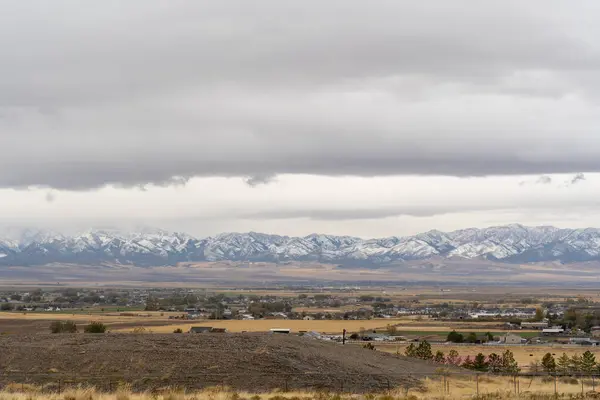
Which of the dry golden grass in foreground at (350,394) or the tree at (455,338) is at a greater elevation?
the dry golden grass in foreground at (350,394)

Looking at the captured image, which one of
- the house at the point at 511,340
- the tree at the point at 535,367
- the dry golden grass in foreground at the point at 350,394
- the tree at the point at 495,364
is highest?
the dry golden grass in foreground at the point at 350,394

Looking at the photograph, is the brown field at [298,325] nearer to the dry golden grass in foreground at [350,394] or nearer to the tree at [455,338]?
the tree at [455,338]

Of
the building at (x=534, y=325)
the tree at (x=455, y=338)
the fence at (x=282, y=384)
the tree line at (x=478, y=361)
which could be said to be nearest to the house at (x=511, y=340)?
the tree at (x=455, y=338)

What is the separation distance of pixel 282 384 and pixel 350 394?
15.8 feet

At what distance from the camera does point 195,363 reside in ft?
200

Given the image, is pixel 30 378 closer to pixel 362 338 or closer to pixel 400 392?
pixel 400 392

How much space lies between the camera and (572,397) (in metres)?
51.8

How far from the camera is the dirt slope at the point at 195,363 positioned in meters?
57.5

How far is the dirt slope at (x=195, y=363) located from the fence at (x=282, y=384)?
6cm

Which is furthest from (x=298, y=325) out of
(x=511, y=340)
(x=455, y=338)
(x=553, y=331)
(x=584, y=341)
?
(x=584, y=341)

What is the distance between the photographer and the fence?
55.3m

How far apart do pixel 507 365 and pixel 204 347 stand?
34.2 m

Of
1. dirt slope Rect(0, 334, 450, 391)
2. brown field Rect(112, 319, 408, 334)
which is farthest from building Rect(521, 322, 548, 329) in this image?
dirt slope Rect(0, 334, 450, 391)

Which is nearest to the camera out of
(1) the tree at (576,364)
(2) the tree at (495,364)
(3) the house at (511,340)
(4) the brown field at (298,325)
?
(2) the tree at (495,364)
